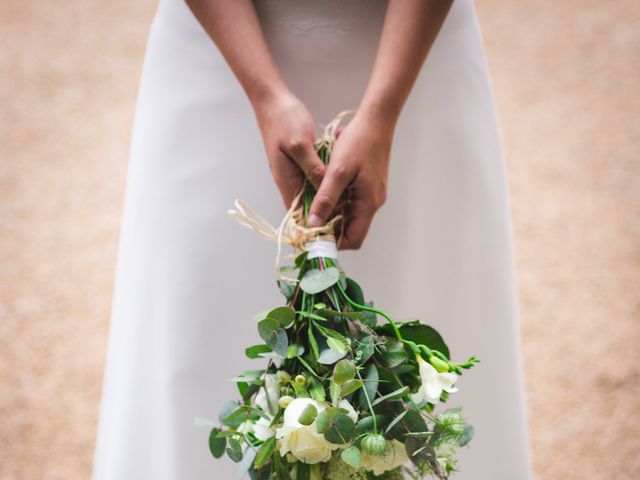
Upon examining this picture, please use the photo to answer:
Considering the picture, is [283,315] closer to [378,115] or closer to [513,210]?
[378,115]

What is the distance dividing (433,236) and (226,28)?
1.64 feet

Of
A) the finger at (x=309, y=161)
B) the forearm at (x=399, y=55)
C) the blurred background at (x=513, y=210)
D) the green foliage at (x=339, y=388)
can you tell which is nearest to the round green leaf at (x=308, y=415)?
the green foliage at (x=339, y=388)

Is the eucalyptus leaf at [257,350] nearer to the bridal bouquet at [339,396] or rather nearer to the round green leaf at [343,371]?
the bridal bouquet at [339,396]

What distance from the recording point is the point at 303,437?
70cm

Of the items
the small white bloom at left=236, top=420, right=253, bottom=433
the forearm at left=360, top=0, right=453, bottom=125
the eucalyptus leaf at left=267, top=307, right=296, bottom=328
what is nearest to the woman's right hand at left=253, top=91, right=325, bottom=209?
the forearm at left=360, top=0, right=453, bottom=125

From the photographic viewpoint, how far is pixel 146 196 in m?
1.14

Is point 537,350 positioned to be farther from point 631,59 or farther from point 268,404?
point 631,59

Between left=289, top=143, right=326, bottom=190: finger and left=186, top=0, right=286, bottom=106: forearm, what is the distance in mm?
104

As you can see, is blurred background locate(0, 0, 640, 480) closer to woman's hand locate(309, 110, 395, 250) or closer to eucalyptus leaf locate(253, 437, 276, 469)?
woman's hand locate(309, 110, 395, 250)

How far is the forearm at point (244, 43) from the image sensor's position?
987 mm

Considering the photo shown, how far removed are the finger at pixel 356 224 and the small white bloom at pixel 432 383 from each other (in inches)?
9.3

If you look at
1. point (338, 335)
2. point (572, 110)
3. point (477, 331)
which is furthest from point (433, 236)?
point (572, 110)

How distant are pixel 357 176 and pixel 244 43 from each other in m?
0.26

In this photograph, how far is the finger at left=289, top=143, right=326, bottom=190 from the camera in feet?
3.04
